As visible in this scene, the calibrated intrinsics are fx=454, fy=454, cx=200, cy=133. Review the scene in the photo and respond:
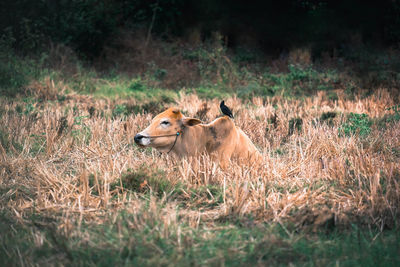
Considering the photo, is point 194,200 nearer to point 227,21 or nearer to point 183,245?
point 183,245

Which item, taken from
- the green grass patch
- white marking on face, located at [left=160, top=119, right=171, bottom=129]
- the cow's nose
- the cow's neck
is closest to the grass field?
the green grass patch

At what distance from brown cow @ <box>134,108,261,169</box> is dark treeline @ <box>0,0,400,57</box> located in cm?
1313

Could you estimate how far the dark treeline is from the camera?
56.2 ft

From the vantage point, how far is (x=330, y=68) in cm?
1612

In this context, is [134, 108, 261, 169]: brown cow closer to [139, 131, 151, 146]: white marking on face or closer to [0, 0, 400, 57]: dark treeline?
[139, 131, 151, 146]: white marking on face

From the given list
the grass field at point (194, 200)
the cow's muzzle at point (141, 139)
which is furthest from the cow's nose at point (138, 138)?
the grass field at point (194, 200)

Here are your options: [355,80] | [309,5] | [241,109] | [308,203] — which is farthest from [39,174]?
[309,5]

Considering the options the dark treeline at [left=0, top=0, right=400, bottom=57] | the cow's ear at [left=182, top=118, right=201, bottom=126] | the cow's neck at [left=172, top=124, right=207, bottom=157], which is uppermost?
the dark treeline at [left=0, top=0, right=400, bottom=57]

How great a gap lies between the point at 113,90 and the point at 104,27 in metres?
5.43

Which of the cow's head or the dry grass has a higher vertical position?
the cow's head

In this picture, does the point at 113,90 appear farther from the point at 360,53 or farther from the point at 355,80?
the point at 360,53

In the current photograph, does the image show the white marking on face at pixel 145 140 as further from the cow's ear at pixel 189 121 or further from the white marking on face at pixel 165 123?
the cow's ear at pixel 189 121

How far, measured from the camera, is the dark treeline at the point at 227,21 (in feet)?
56.2

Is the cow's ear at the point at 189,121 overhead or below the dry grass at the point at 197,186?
overhead
